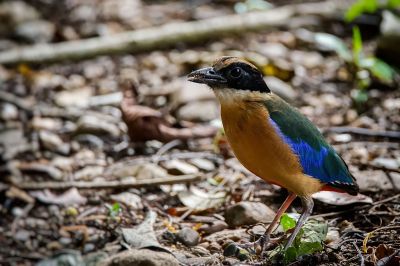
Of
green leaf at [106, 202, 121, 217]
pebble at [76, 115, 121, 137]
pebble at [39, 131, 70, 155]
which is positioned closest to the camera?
green leaf at [106, 202, 121, 217]

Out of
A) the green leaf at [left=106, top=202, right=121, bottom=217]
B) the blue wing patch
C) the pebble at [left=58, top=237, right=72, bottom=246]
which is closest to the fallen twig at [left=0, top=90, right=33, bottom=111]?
the pebble at [left=58, top=237, right=72, bottom=246]

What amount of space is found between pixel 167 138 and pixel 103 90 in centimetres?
179

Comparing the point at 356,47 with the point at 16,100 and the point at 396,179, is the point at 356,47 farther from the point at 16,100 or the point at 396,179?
the point at 16,100

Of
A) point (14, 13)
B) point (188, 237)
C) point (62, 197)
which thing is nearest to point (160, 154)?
point (62, 197)

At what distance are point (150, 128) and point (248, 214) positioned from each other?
191cm

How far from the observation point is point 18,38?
9180mm

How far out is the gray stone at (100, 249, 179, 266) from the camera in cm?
414

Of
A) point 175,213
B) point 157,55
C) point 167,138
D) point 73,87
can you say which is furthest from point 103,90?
point 175,213

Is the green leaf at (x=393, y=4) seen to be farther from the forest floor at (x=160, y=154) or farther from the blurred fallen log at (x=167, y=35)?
the blurred fallen log at (x=167, y=35)

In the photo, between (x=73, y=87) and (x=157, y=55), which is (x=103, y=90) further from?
(x=157, y=55)

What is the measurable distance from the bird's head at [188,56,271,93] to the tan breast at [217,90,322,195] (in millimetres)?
97

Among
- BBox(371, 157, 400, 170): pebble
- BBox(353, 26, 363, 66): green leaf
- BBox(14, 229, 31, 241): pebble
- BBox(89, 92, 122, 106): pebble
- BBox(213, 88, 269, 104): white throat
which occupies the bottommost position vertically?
BBox(14, 229, 31, 241): pebble

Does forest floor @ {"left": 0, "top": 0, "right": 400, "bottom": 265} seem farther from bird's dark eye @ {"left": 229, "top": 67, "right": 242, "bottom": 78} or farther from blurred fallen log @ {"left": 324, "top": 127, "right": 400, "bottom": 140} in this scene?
bird's dark eye @ {"left": 229, "top": 67, "right": 242, "bottom": 78}

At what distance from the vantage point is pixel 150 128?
6430 millimetres
